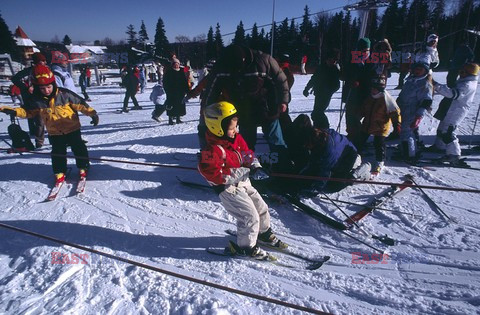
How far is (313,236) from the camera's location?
3.00 m

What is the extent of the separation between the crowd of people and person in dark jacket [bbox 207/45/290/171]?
13 mm

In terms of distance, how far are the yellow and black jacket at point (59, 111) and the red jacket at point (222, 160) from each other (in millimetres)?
2679

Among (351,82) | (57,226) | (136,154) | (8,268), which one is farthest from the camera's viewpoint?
(136,154)

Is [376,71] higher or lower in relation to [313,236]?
higher

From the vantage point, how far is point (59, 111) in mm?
3908

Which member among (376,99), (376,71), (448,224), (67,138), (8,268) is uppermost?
(376,71)

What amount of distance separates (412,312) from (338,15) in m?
41.9

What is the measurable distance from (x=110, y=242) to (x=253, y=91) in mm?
2494

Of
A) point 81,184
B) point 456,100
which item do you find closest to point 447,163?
point 456,100

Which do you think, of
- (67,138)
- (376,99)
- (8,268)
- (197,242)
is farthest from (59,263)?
(376,99)

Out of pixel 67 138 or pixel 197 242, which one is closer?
pixel 197 242

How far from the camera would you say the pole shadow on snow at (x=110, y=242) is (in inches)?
108

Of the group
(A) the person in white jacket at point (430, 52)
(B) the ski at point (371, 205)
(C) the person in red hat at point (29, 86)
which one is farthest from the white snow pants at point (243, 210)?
(A) the person in white jacket at point (430, 52)

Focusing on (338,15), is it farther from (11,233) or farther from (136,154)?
(11,233)
